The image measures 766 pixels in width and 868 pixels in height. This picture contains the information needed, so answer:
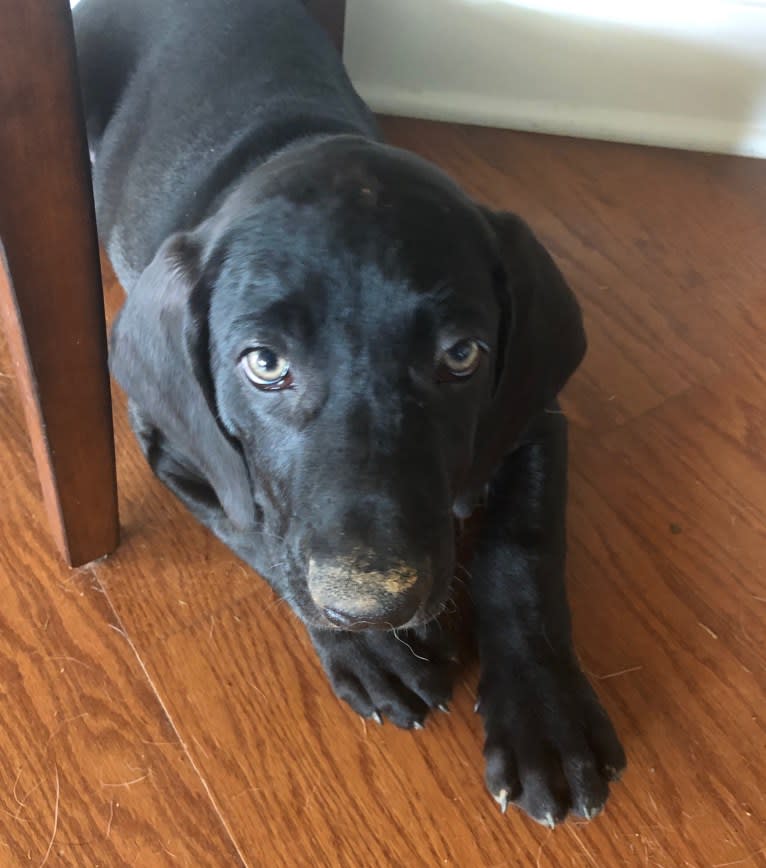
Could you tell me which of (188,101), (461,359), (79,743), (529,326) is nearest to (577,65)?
(188,101)

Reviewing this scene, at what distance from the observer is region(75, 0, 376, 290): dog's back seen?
1890mm

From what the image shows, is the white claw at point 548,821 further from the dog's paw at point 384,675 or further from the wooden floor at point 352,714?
the dog's paw at point 384,675

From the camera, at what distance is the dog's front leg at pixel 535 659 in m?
1.52

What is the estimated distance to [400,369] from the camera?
4.32ft

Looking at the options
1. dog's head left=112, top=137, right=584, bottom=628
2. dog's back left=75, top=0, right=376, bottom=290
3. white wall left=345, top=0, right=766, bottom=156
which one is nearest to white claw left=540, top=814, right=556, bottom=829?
dog's head left=112, top=137, right=584, bottom=628

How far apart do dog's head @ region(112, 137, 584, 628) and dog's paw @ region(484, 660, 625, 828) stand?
26 centimetres

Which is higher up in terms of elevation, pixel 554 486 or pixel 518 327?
pixel 518 327

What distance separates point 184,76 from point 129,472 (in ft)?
2.67

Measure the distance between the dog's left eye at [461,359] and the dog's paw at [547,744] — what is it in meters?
0.51

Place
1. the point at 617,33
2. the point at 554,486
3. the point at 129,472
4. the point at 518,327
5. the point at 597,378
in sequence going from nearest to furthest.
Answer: the point at 518,327 < the point at 554,486 < the point at 129,472 < the point at 597,378 < the point at 617,33

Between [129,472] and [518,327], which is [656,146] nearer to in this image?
[518,327]

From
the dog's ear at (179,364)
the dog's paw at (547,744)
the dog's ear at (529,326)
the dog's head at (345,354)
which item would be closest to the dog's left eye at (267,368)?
the dog's head at (345,354)

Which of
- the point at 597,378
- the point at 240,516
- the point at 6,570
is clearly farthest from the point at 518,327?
the point at 6,570

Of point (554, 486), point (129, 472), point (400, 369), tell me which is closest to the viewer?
point (400, 369)
